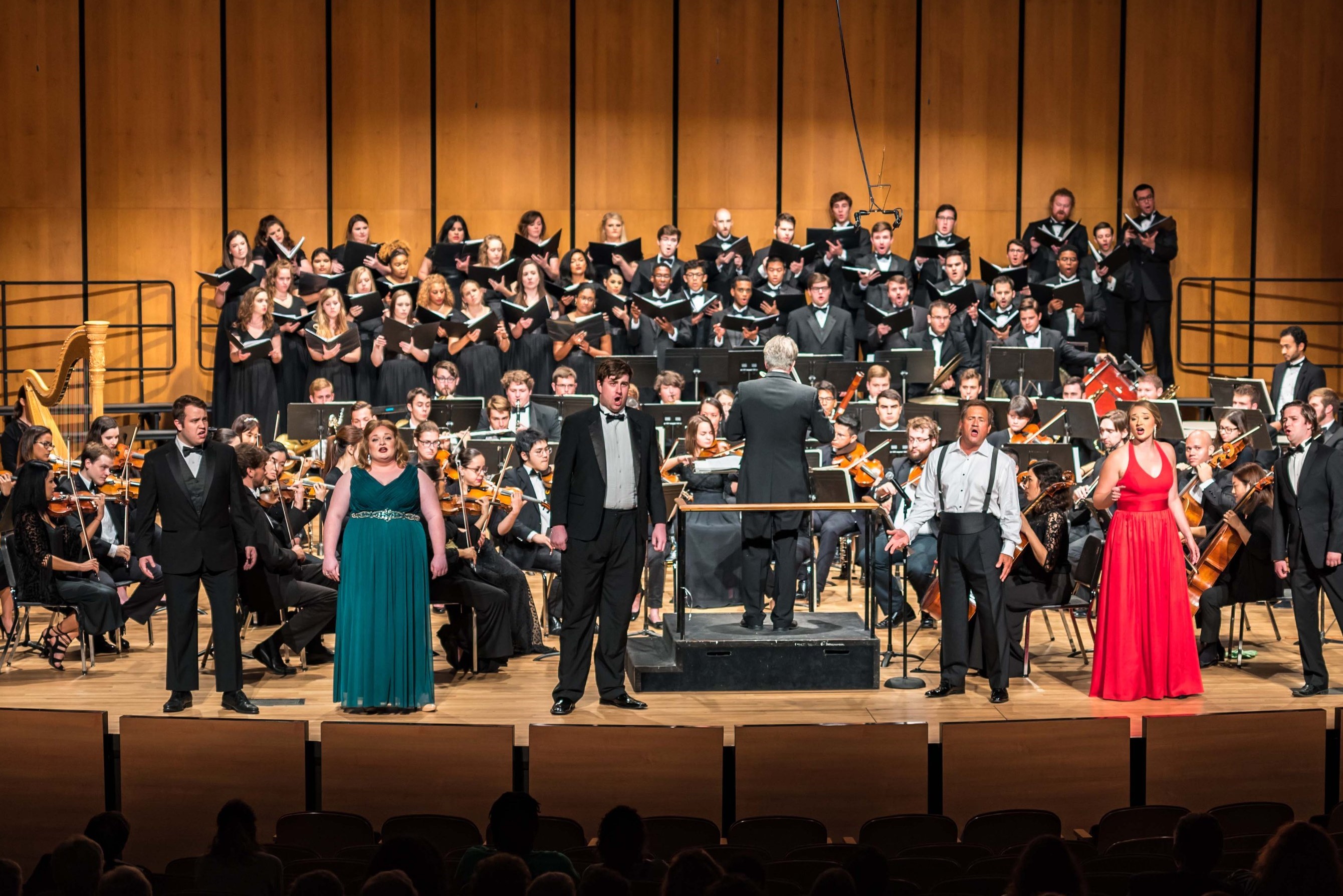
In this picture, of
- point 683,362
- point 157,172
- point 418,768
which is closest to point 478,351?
point 683,362

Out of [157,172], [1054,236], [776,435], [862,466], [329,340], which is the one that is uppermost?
[157,172]

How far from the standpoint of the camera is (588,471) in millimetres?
5648

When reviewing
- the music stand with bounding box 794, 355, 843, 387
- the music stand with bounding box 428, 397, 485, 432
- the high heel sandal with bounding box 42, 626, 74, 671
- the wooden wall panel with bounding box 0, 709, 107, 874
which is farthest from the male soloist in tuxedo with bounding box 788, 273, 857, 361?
the wooden wall panel with bounding box 0, 709, 107, 874

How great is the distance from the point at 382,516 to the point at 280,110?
25.8ft

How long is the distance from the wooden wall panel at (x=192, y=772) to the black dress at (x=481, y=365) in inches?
226

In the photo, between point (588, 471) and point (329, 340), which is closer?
point (588, 471)

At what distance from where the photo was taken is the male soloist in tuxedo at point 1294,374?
970cm

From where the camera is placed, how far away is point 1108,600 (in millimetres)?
5953

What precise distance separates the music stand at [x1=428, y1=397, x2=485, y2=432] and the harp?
208 centimetres

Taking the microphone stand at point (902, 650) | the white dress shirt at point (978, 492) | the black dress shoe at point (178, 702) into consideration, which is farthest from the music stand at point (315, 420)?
the white dress shirt at point (978, 492)

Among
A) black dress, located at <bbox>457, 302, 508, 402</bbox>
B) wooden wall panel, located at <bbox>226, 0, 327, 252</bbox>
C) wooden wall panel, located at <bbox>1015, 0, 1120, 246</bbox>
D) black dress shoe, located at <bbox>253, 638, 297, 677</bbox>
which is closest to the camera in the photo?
black dress shoe, located at <bbox>253, 638, 297, 677</bbox>

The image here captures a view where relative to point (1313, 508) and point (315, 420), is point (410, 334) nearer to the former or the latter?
point (315, 420)

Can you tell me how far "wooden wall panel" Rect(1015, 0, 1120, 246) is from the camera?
42.3 ft

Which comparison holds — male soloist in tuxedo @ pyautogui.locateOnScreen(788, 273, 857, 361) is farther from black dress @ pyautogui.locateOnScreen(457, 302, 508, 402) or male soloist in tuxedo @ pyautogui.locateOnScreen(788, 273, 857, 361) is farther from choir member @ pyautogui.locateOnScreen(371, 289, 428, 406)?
choir member @ pyautogui.locateOnScreen(371, 289, 428, 406)
